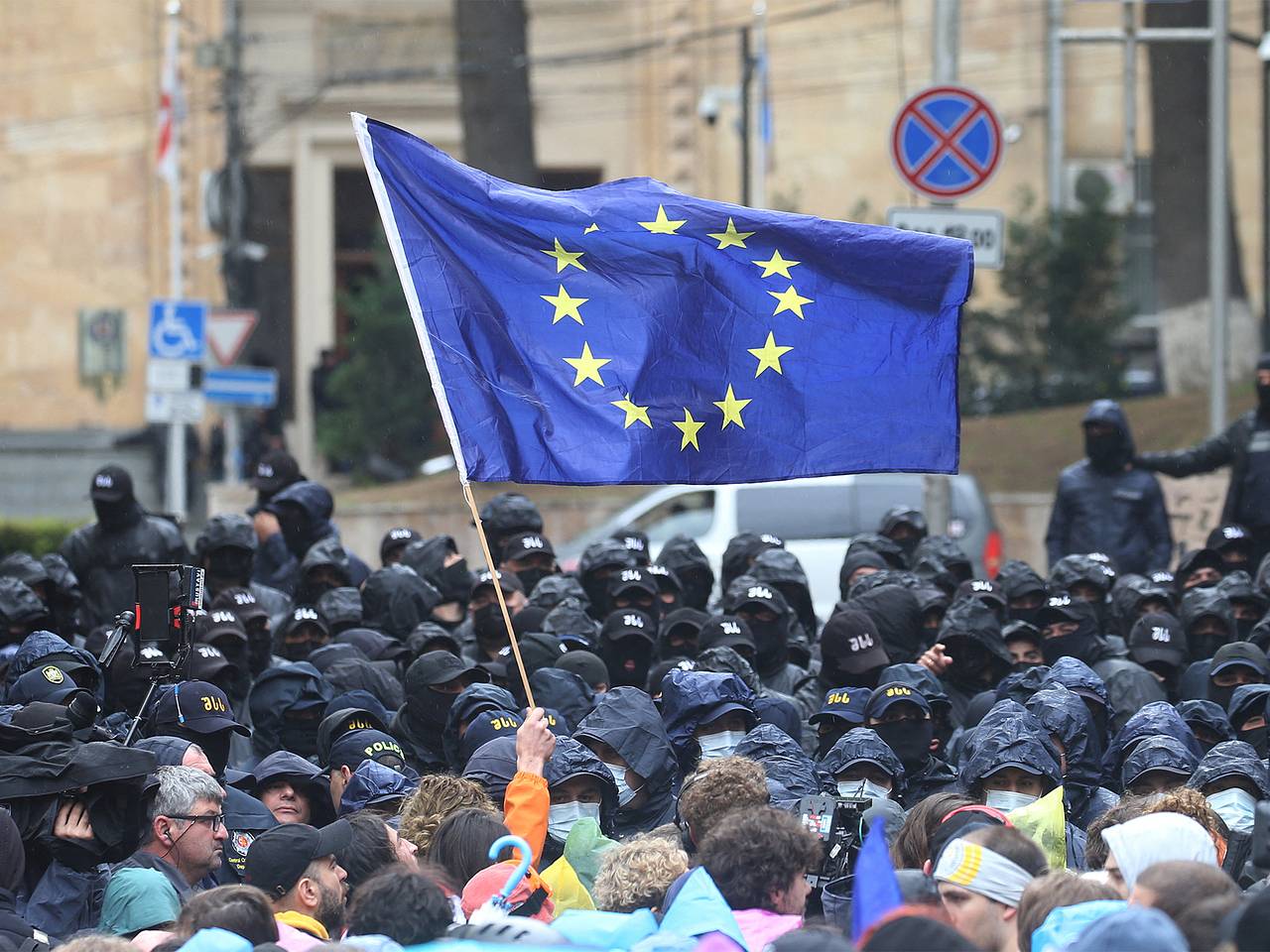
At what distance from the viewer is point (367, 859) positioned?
225 inches

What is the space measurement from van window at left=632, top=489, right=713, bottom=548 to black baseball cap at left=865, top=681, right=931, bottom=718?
7900 millimetres

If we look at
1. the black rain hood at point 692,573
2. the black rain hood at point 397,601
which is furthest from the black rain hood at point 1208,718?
the black rain hood at point 397,601

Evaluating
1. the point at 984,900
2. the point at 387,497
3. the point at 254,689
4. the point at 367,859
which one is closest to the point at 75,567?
the point at 254,689

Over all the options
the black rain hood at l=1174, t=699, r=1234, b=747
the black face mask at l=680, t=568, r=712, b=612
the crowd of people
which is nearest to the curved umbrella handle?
the crowd of people

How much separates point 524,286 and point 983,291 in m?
20.6

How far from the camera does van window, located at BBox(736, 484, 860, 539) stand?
1508 cm

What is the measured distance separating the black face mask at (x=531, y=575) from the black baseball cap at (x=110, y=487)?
2.08m

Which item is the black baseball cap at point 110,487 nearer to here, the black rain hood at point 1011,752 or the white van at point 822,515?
the white van at point 822,515

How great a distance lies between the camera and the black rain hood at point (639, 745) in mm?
6812

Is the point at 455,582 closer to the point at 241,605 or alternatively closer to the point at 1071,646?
the point at 241,605

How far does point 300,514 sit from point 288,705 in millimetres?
3579

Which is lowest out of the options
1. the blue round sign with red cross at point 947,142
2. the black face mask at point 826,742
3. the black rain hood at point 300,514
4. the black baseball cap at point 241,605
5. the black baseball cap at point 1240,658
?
the black face mask at point 826,742

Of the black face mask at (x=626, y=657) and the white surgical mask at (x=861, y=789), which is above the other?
the black face mask at (x=626, y=657)

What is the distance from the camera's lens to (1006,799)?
657 centimetres
